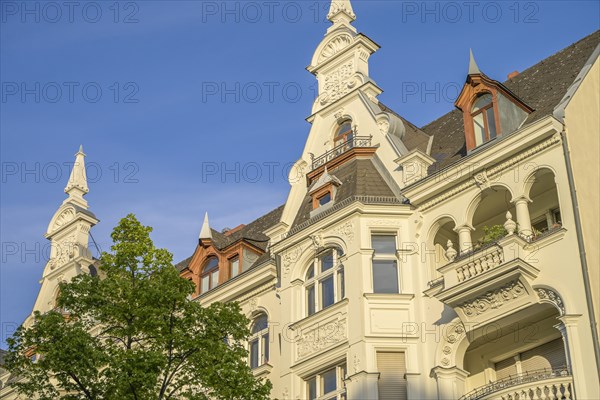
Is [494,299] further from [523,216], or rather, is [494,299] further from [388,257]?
[388,257]

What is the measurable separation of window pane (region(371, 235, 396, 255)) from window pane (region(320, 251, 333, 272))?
1.40 m

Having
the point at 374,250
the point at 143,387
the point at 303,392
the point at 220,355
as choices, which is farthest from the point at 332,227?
the point at 143,387

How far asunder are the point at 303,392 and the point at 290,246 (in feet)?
14.8

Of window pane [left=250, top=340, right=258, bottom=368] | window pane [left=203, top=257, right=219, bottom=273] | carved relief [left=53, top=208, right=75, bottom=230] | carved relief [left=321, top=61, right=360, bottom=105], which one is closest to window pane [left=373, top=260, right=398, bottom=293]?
window pane [left=250, top=340, right=258, bottom=368]

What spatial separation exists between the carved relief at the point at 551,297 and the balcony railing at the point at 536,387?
1433mm

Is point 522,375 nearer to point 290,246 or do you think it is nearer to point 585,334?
point 585,334

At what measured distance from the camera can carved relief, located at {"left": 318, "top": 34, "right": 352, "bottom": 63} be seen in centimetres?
3441

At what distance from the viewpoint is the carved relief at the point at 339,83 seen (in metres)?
33.6

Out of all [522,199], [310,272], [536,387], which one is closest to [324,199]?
[310,272]

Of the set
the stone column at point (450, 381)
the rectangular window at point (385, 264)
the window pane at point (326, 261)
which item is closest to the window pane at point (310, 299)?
the window pane at point (326, 261)

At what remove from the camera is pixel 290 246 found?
3105 centimetres

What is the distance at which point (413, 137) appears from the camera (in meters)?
32.8

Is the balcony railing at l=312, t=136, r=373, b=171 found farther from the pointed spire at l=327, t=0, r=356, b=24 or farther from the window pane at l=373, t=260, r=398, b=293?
the pointed spire at l=327, t=0, r=356, b=24

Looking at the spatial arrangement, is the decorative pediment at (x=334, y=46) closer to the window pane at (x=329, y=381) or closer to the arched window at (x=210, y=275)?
the arched window at (x=210, y=275)
